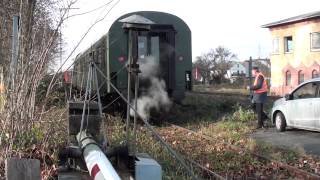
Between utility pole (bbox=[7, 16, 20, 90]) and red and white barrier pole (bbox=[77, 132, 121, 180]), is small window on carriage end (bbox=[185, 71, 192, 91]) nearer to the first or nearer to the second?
utility pole (bbox=[7, 16, 20, 90])

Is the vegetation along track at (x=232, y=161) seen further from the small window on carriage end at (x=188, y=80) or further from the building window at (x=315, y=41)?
the building window at (x=315, y=41)

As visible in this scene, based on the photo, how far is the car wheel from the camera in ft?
49.5

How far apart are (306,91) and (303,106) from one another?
58cm

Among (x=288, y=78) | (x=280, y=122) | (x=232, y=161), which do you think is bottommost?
(x=232, y=161)

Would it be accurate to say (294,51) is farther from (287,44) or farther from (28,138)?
(28,138)

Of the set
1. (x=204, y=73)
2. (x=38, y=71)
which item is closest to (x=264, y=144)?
(x=38, y=71)

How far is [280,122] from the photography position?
15148mm

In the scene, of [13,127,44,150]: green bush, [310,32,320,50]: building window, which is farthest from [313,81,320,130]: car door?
[310,32,320,50]: building window

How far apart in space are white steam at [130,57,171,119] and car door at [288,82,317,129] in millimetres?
3883

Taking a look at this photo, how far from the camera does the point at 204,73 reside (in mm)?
87000

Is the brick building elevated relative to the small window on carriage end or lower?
elevated

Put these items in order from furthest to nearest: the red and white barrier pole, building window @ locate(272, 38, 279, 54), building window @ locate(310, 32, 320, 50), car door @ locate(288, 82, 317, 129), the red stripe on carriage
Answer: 1. building window @ locate(272, 38, 279, 54)
2. building window @ locate(310, 32, 320, 50)
3. car door @ locate(288, 82, 317, 129)
4. the red stripe on carriage
5. the red and white barrier pole

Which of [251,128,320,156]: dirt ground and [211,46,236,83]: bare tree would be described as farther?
[211,46,236,83]: bare tree

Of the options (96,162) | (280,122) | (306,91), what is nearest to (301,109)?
(306,91)
